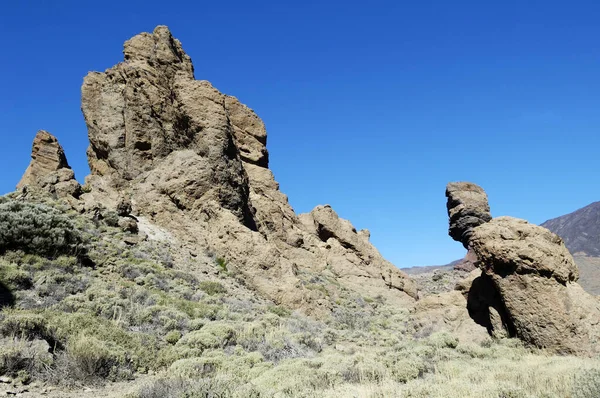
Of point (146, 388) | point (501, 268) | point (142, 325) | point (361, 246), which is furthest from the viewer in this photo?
point (361, 246)

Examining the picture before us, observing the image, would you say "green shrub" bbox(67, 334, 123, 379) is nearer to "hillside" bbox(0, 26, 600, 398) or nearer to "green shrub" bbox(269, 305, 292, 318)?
"hillside" bbox(0, 26, 600, 398)

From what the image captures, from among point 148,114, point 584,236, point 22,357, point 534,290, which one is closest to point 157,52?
point 148,114

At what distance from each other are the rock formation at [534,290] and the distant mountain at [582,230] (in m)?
123

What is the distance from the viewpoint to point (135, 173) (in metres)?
23.6

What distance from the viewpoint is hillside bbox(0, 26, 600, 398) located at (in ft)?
26.2

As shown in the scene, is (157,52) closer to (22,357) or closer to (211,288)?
(211,288)

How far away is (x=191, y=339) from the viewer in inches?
417

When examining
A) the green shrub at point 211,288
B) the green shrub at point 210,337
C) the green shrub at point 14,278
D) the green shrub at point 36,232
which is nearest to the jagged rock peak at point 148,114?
the green shrub at point 211,288

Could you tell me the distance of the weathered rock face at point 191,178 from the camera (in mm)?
20156

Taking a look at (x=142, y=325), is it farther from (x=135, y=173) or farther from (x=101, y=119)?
(x=101, y=119)

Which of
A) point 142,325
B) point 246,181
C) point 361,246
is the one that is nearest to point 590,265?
point 361,246

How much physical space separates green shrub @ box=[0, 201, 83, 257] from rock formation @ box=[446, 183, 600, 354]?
14.9 metres

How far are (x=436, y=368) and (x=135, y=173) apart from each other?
19638mm

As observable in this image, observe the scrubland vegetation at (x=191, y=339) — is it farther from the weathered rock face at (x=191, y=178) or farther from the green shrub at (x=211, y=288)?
the weathered rock face at (x=191, y=178)
